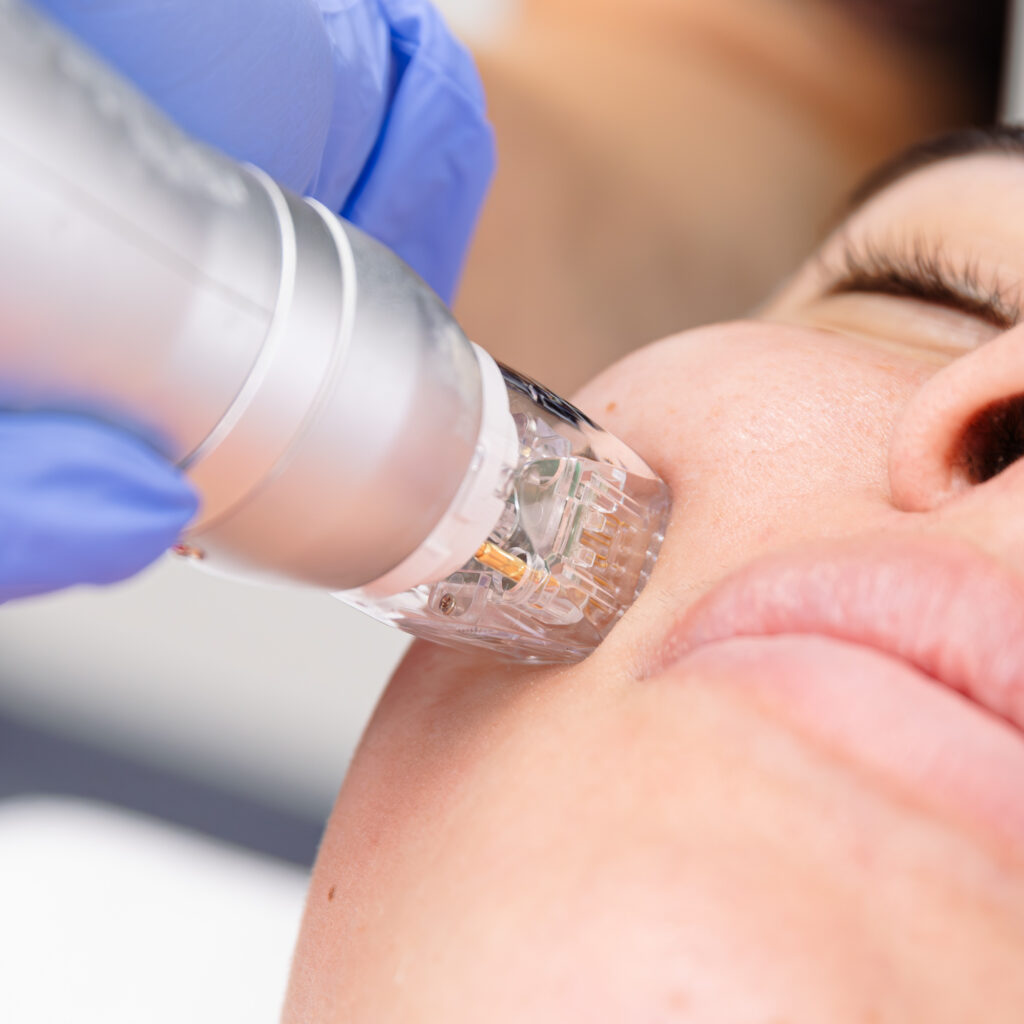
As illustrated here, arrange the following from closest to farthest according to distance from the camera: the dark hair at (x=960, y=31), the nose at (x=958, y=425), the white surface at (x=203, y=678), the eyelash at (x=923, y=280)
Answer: the nose at (x=958, y=425) → the eyelash at (x=923, y=280) → the dark hair at (x=960, y=31) → the white surface at (x=203, y=678)

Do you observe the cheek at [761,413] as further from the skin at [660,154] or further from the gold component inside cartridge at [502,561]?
the skin at [660,154]

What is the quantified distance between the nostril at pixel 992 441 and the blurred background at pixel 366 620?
818 mm

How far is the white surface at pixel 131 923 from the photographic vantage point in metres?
1.44

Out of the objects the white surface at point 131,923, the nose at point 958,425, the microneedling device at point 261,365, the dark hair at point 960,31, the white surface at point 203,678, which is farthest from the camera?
the white surface at point 203,678

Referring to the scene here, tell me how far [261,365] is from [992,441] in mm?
382

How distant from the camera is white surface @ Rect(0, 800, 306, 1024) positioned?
1438 millimetres

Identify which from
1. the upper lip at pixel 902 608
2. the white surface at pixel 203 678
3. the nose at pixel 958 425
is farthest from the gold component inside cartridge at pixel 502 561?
the white surface at pixel 203 678

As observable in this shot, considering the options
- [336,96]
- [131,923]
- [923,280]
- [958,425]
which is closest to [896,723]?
[958,425]

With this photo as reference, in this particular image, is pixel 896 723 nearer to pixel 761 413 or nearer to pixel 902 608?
pixel 902 608

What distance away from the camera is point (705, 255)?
4.76 ft

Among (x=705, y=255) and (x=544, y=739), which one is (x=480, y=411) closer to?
(x=544, y=739)

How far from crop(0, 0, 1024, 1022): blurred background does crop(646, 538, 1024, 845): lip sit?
2.75 ft

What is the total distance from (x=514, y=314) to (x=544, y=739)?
845 mm

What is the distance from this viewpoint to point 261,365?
46 cm
